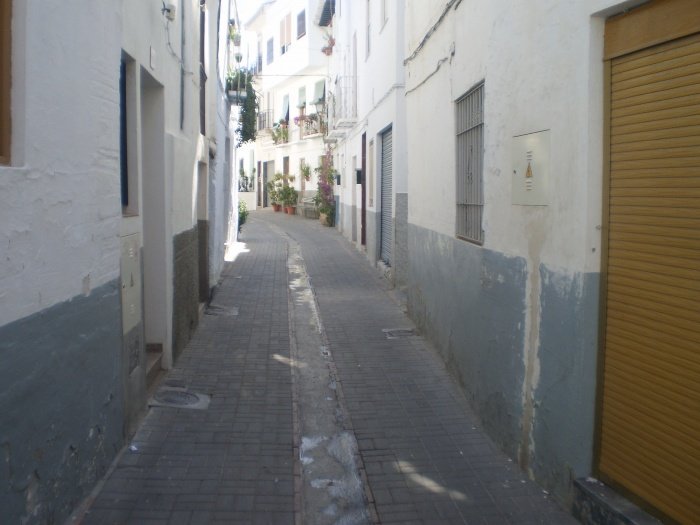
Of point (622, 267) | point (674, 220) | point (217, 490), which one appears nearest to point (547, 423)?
point (622, 267)

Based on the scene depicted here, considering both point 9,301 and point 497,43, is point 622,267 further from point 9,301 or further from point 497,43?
point 9,301

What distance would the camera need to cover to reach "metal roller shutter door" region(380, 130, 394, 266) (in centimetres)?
1431

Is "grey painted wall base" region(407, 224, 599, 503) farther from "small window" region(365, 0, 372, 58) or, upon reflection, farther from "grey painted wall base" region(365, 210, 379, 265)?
"small window" region(365, 0, 372, 58)

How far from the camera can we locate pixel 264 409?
6562 millimetres

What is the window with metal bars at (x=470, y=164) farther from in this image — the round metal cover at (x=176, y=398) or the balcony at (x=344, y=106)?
the balcony at (x=344, y=106)

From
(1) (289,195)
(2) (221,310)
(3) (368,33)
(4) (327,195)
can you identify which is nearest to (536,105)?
(2) (221,310)

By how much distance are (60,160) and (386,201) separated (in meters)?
11.2

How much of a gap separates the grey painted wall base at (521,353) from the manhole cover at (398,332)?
1.42m

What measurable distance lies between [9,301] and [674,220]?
3.12m

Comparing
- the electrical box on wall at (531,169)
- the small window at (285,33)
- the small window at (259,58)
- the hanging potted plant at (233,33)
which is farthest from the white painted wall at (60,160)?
the small window at (259,58)

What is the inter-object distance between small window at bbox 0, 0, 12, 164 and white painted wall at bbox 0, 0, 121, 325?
0.03 metres

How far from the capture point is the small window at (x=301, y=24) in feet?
107

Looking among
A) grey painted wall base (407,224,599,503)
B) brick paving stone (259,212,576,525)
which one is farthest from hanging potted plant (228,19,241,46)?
grey painted wall base (407,224,599,503)

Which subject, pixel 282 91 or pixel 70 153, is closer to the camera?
pixel 70 153
